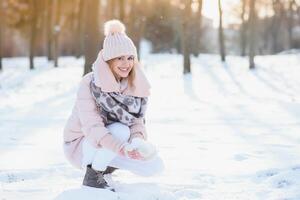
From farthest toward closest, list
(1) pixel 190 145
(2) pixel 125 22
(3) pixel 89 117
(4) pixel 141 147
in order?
1. (2) pixel 125 22
2. (1) pixel 190 145
3. (3) pixel 89 117
4. (4) pixel 141 147

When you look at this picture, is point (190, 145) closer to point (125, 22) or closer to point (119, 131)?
point (119, 131)

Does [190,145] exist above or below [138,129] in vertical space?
below

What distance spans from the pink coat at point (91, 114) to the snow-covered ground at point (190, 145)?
37cm

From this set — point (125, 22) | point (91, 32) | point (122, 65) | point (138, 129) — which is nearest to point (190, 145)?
point (138, 129)

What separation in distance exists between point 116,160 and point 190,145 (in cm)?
236

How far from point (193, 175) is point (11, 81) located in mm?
17035

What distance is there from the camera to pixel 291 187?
4355mm

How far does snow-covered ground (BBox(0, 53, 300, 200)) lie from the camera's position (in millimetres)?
4434

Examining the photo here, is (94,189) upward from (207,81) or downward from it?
upward

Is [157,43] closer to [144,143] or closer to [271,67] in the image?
[271,67]

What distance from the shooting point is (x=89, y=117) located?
13.9ft

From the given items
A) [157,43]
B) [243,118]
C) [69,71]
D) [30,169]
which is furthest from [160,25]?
[30,169]

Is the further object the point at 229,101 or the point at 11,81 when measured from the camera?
the point at 11,81

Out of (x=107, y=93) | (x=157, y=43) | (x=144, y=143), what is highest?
(x=107, y=93)
